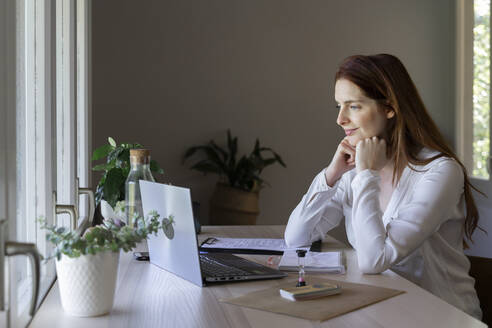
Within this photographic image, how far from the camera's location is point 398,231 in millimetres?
1559

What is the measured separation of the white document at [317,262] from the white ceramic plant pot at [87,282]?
0.52 metres

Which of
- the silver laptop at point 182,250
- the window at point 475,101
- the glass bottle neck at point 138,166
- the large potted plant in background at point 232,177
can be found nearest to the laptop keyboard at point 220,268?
the silver laptop at point 182,250

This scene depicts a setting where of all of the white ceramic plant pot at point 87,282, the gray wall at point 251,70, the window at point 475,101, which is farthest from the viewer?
the gray wall at point 251,70

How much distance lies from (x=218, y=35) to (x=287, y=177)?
1.32 meters

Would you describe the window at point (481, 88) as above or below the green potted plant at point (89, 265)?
above

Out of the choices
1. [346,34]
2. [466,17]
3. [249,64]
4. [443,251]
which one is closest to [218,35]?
[249,64]

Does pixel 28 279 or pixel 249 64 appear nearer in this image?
pixel 28 279

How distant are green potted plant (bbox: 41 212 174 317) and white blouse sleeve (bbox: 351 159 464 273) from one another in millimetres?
660

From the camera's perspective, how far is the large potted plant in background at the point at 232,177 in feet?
14.8

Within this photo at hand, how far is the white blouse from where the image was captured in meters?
1.53

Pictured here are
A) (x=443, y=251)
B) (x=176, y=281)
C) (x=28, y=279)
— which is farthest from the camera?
(x=443, y=251)

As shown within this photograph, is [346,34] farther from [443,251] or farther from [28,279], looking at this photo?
[28,279]

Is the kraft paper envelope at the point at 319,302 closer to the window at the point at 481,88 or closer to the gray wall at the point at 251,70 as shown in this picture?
the window at the point at 481,88

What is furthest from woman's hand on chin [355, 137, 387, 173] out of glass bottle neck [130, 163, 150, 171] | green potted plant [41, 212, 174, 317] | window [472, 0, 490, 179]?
window [472, 0, 490, 179]
